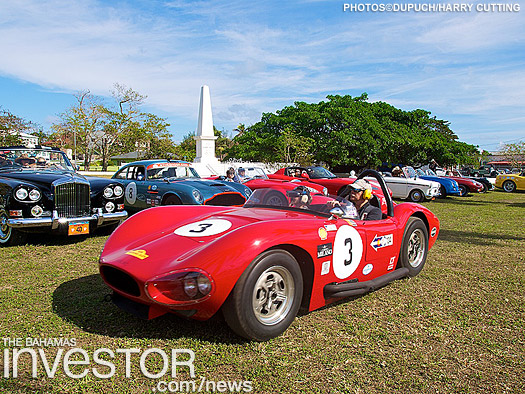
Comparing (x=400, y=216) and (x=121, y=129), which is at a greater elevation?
(x=121, y=129)

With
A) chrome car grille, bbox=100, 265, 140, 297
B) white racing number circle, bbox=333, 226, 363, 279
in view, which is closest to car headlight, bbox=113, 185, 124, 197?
chrome car grille, bbox=100, 265, 140, 297

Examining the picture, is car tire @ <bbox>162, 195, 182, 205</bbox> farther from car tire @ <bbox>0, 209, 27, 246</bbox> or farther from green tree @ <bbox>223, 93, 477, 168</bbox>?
green tree @ <bbox>223, 93, 477, 168</bbox>

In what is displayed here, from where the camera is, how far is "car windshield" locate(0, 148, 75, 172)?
7.82 m

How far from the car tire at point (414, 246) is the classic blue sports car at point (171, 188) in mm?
4412

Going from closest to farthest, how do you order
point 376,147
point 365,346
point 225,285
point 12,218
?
point 225,285 < point 365,346 < point 12,218 < point 376,147

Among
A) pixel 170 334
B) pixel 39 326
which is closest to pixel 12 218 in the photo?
pixel 39 326

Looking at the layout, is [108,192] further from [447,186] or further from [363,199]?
[447,186]

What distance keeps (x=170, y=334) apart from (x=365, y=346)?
60.8 inches

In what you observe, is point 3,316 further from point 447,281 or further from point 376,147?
point 376,147

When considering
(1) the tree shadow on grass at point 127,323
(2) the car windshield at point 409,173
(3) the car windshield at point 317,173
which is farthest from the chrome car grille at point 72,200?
(2) the car windshield at point 409,173

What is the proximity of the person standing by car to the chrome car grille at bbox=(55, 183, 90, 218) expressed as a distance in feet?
15.4

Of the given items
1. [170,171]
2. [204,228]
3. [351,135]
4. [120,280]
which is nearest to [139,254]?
[120,280]

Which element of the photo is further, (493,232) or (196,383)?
(493,232)

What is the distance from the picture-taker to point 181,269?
2.95 meters
